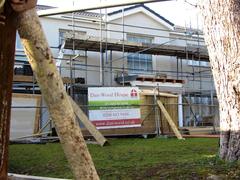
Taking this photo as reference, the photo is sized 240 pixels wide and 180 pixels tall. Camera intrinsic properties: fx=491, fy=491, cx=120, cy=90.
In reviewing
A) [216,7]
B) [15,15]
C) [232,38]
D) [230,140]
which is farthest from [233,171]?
[15,15]

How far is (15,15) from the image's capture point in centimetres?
252

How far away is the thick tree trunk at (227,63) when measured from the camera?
6148 millimetres

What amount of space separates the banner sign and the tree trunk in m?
14.3

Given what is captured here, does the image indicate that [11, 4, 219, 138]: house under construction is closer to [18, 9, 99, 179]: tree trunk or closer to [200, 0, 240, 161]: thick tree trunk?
[200, 0, 240, 161]: thick tree trunk

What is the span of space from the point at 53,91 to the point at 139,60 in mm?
23697

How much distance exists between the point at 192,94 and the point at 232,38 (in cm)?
2069

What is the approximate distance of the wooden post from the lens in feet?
8.30

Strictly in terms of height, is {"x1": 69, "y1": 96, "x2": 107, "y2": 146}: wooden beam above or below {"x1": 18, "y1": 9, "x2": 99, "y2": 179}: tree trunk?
below

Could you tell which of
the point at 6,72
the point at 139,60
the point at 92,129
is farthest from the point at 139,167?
the point at 139,60

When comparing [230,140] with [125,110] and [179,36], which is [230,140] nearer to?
[125,110]

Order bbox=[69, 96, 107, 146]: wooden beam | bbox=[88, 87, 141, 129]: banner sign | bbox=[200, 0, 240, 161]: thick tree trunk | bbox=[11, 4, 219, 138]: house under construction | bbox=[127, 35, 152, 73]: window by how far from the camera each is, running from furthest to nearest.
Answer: bbox=[127, 35, 152, 73]: window, bbox=[11, 4, 219, 138]: house under construction, bbox=[88, 87, 141, 129]: banner sign, bbox=[69, 96, 107, 146]: wooden beam, bbox=[200, 0, 240, 161]: thick tree trunk

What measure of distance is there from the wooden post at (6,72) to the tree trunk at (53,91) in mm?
59

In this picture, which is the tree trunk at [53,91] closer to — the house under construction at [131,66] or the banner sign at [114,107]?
the house under construction at [131,66]

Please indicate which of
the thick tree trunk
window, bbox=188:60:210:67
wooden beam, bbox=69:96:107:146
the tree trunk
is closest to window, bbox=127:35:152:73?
window, bbox=188:60:210:67
